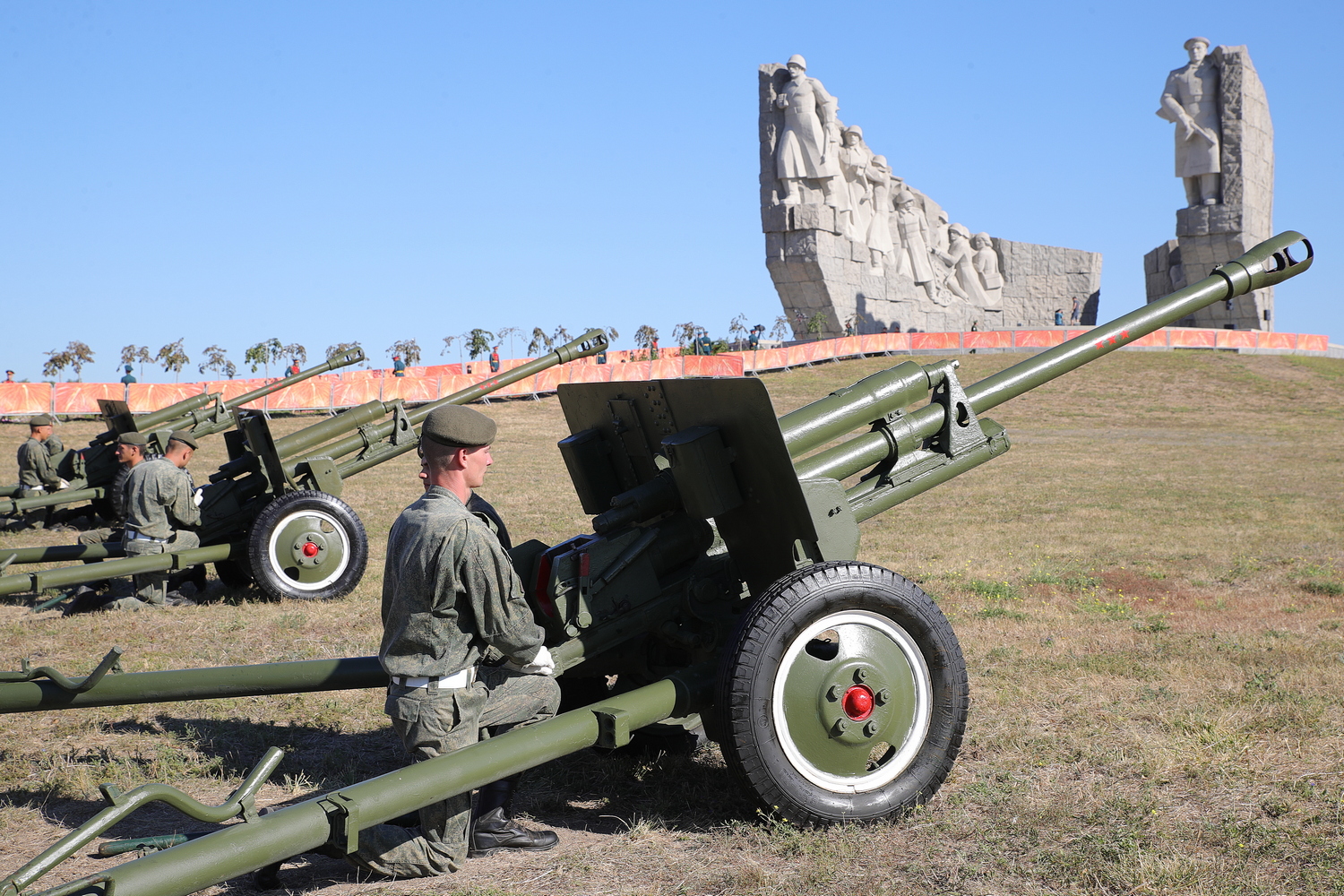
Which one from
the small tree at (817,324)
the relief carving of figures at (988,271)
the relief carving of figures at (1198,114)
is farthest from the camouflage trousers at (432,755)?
the relief carving of figures at (988,271)

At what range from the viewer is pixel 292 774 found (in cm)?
473

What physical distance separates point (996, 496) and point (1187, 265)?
33.1 meters

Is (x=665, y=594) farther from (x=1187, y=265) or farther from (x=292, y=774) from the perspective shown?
(x=1187, y=265)

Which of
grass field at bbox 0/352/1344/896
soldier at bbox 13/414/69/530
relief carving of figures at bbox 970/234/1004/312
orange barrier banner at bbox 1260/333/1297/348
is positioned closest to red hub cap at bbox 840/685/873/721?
grass field at bbox 0/352/1344/896

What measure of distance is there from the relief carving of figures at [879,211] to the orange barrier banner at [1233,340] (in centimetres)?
1461

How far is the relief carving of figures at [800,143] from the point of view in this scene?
4172 cm

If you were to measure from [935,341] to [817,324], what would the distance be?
502 cm

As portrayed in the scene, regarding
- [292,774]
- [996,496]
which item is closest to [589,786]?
[292,774]

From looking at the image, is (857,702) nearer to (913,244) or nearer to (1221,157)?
(1221,157)

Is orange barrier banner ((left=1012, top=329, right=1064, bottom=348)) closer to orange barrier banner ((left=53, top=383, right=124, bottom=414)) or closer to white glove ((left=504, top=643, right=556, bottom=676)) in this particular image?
orange barrier banner ((left=53, top=383, right=124, bottom=414))

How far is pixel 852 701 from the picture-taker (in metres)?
3.74

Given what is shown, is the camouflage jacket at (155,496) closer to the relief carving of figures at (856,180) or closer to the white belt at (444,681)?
the white belt at (444,681)

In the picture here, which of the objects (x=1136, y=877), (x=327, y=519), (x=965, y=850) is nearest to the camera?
(x=1136, y=877)

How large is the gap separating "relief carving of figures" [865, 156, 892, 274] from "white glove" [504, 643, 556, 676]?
45831 millimetres
